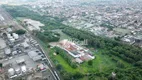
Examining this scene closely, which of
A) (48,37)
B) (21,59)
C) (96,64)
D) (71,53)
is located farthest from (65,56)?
(48,37)

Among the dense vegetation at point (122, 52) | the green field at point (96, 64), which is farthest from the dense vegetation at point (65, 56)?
the dense vegetation at point (122, 52)

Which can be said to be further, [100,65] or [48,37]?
[48,37]

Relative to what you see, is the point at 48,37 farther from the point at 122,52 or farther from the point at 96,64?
the point at 122,52

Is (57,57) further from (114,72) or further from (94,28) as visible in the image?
(94,28)

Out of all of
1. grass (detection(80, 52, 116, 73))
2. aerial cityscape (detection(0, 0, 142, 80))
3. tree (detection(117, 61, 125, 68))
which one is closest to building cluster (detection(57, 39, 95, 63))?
aerial cityscape (detection(0, 0, 142, 80))

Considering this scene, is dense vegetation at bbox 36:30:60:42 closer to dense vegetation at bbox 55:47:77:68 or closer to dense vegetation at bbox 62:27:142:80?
dense vegetation at bbox 62:27:142:80

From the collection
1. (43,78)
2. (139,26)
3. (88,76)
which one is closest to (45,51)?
(43,78)

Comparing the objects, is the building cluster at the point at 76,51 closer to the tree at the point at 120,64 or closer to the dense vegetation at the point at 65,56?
the dense vegetation at the point at 65,56

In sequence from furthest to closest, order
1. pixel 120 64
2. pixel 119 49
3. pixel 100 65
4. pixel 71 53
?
pixel 71 53 → pixel 119 49 → pixel 100 65 → pixel 120 64
